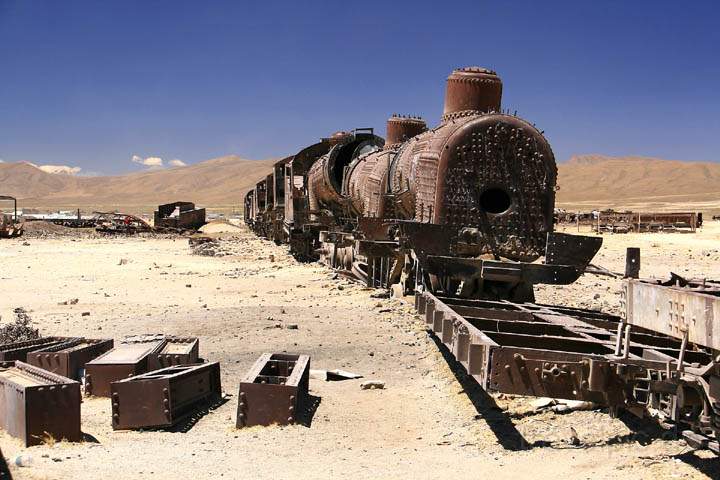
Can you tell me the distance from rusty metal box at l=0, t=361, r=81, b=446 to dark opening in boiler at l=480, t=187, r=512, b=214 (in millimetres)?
6150

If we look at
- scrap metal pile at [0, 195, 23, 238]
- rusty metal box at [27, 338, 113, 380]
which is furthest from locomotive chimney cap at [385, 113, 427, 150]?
scrap metal pile at [0, 195, 23, 238]

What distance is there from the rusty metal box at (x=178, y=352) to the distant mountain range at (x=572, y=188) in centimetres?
7756

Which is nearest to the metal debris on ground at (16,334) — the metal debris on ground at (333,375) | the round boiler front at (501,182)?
the metal debris on ground at (333,375)

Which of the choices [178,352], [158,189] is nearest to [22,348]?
[178,352]

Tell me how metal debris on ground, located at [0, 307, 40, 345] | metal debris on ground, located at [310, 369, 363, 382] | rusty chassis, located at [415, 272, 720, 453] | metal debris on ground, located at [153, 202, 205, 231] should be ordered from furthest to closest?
metal debris on ground, located at [153, 202, 205, 231], metal debris on ground, located at [0, 307, 40, 345], metal debris on ground, located at [310, 369, 363, 382], rusty chassis, located at [415, 272, 720, 453]

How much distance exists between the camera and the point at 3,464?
5.09m

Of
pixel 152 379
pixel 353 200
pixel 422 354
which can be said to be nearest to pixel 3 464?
pixel 152 379

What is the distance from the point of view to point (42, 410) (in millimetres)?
5680

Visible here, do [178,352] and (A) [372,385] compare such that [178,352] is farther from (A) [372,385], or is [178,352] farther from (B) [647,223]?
(B) [647,223]

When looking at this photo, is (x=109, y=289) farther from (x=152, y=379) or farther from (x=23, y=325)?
(x=152, y=379)

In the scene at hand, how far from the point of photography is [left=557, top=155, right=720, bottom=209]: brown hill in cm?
11662

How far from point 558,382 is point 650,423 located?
115 centimetres

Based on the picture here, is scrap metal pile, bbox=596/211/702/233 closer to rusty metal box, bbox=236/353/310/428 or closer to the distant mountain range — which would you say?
rusty metal box, bbox=236/353/310/428

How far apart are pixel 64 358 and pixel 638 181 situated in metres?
136
